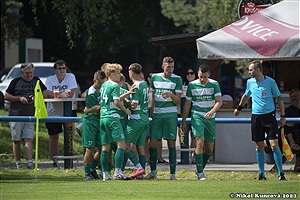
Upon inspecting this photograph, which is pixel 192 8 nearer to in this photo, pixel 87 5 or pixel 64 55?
pixel 64 55

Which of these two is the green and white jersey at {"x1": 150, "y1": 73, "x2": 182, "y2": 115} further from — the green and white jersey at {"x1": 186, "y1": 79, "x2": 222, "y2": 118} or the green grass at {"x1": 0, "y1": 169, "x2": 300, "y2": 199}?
the green grass at {"x1": 0, "y1": 169, "x2": 300, "y2": 199}

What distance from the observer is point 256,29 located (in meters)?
16.9

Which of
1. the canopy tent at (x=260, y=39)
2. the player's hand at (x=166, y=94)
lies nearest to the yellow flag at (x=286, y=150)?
the canopy tent at (x=260, y=39)

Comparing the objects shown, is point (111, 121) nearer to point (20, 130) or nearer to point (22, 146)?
point (20, 130)

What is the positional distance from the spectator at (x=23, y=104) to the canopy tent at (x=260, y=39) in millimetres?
3876

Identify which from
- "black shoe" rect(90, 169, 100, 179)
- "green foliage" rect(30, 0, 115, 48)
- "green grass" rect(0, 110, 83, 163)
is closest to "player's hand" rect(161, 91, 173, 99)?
"black shoe" rect(90, 169, 100, 179)

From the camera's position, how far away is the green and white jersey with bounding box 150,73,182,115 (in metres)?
16.9

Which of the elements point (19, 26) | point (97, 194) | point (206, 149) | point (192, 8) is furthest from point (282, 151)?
point (192, 8)

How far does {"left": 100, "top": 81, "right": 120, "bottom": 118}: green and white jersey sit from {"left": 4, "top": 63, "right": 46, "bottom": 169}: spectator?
3.16 meters

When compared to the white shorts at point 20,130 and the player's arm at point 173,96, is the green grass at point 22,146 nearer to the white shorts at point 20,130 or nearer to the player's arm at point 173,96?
the white shorts at point 20,130

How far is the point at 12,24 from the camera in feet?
130

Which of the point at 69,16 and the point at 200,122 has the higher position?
the point at 69,16

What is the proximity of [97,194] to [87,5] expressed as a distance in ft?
26.6

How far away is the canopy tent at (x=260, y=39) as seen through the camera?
16.2m
